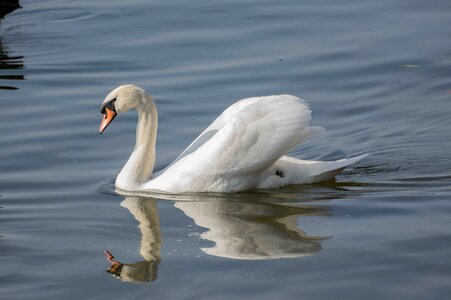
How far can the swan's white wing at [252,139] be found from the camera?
33.4ft

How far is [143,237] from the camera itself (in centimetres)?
911

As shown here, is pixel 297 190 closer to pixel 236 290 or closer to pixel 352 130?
pixel 352 130

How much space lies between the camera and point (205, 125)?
12156 millimetres

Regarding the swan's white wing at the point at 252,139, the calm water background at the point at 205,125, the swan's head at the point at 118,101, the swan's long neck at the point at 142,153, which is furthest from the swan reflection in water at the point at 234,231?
the swan's head at the point at 118,101

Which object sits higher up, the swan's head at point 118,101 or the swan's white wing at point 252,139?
the swan's head at point 118,101

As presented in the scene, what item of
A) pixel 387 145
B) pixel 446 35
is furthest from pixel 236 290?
pixel 446 35

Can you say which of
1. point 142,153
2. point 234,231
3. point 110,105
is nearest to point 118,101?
point 110,105

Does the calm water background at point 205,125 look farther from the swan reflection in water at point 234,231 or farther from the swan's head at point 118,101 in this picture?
the swan's head at point 118,101

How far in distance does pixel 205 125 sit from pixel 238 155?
2.01 meters

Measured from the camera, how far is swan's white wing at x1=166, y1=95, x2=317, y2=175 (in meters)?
10.2

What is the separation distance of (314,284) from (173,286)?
93 centimetres

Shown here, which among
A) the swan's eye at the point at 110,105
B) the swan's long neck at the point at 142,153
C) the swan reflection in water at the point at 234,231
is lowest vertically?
the swan reflection in water at the point at 234,231

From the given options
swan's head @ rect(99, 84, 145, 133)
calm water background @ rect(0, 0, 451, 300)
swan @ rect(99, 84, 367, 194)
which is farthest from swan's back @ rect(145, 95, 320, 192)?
swan's head @ rect(99, 84, 145, 133)

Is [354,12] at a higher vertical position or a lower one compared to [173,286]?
higher
